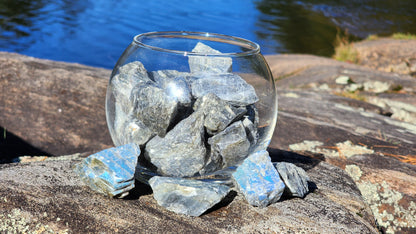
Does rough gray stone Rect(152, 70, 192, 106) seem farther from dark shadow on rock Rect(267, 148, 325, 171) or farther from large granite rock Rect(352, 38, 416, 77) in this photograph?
large granite rock Rect(352, 38, 416, 77)

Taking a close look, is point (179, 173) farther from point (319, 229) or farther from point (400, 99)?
point (400, 99)

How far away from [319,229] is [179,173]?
479 mm

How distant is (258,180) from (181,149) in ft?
0.89

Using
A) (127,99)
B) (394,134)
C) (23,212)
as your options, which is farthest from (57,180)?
(394,134)

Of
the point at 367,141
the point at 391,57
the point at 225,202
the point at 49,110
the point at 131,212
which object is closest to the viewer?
the point at 131,212

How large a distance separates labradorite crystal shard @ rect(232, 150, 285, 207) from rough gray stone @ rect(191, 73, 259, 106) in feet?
0.65

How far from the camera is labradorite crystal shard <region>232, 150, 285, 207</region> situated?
1250mm

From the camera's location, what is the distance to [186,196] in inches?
46.5

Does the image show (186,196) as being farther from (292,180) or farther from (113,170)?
(292,180)

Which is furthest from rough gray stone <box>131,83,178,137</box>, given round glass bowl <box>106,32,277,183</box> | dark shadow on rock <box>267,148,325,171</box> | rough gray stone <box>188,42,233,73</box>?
dark shadow on rock <box>267,148,325,171</box>

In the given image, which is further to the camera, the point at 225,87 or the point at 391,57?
the point at 391,57

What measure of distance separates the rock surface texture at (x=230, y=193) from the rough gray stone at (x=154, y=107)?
0.25 meters

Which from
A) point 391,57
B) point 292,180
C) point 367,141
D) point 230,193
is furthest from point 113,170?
point 391,57

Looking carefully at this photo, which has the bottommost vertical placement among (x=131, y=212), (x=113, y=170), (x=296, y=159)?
(x=296, y=159)
